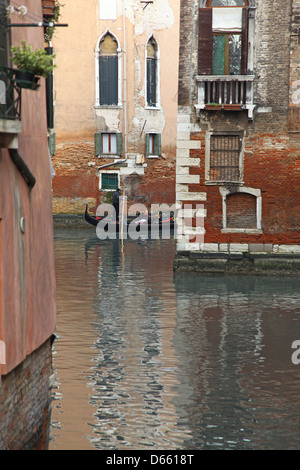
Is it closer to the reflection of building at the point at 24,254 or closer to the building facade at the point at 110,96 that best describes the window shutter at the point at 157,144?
the building facade at the point at 110,96

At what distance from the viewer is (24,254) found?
635cm

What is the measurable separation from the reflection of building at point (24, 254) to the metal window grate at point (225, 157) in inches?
363

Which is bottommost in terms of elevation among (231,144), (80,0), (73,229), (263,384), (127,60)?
(73,229)

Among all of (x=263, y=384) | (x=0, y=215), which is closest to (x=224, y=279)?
(x=263, y=384)

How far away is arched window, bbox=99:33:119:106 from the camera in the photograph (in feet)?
90.1

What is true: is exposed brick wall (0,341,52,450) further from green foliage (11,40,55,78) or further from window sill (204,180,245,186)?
window sill (204,180,245,186)

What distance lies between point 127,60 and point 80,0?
262 centimetres

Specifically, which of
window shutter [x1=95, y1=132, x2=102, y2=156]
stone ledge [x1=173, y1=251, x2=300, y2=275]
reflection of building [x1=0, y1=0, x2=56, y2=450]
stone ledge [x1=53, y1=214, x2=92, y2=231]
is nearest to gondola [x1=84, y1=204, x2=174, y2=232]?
stone ledge [x1=53, y1=214, x2=92, y2=231]

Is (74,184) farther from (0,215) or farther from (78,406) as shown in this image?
(0,215)

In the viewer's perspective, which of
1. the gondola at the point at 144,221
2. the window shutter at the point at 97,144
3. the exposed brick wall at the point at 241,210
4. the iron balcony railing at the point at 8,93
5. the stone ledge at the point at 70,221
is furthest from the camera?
the window shutter at the point at 97,144

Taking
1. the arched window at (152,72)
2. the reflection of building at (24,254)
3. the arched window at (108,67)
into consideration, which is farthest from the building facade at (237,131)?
the arched window at (152,72)

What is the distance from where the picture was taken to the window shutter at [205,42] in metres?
16.0

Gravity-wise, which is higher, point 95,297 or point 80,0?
point 80,0

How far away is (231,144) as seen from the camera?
16453 mm
